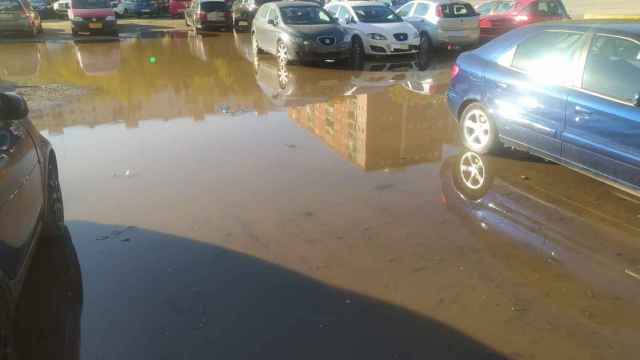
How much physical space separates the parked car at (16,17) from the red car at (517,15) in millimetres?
16758

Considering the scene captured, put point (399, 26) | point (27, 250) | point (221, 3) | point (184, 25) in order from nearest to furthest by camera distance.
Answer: point (27, 250)
point (399, 26)
point (221, 3)
point (184, 25)

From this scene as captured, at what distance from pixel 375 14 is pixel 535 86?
9891 mm

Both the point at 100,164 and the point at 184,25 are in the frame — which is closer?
the point at 100,164

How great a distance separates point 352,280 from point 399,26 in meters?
11.7

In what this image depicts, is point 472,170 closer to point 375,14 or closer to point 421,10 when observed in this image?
point 375,14

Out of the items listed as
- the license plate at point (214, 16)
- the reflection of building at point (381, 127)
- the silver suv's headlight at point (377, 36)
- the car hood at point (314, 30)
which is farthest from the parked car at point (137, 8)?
the reflection of building at point (381, 127)

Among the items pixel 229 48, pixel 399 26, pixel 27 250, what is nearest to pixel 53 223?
pixel 27 250

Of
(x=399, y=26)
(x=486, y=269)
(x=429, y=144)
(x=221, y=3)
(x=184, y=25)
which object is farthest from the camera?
(x=184, y=25)

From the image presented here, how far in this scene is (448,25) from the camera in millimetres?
16109

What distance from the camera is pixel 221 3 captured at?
25.1 meters

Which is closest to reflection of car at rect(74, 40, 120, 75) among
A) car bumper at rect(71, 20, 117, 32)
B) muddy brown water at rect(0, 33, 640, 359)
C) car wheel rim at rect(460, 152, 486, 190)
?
car bumper at rect(71, 20, 117, 32)

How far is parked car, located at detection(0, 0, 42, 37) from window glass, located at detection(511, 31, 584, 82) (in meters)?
20.8

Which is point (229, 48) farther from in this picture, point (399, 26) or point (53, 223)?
point (53, 223)

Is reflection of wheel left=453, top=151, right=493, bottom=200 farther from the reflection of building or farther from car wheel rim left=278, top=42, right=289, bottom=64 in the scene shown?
car wheel rim left=278, top=42, right=289, bottom=64
